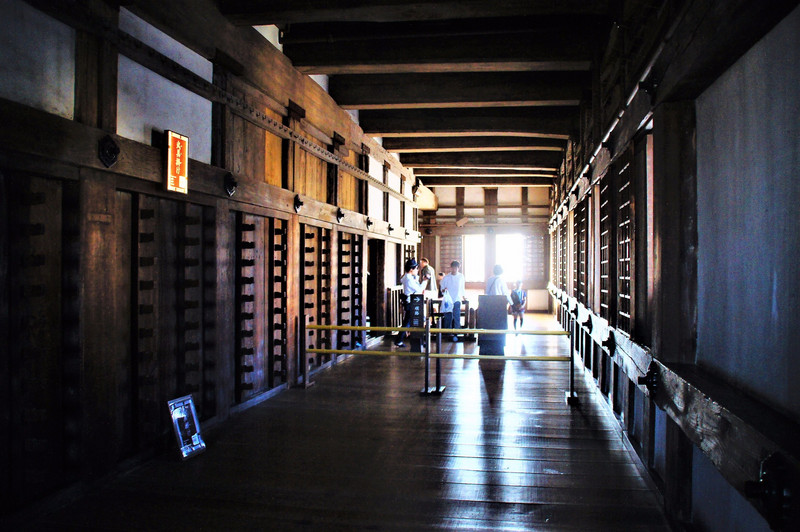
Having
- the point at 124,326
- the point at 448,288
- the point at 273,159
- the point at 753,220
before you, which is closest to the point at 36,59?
the point at 124,326

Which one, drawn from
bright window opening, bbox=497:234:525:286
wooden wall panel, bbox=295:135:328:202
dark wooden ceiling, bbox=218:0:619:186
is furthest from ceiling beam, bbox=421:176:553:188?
wooden wall panel, bbox=295:135:328:202

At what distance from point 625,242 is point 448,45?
10.9ft

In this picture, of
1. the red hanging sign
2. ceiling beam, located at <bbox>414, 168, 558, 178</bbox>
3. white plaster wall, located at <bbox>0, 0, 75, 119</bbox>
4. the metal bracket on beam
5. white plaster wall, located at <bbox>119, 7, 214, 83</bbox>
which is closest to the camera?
the metal bracket on beam

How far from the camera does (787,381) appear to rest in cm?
207

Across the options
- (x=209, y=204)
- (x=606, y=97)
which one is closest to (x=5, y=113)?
(x=209, y=204)

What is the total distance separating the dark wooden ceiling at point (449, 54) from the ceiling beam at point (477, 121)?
17mm

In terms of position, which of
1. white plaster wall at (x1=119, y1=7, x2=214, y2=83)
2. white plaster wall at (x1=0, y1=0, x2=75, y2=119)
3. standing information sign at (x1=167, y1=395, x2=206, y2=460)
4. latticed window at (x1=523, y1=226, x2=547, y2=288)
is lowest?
standing information sign at (x1=167, y1=395, x2=206, y2=460)

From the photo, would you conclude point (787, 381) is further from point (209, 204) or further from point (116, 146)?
point (209, 204)

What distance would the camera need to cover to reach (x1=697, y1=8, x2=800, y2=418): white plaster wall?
2.04m

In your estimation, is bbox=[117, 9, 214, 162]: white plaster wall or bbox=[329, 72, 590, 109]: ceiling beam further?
bbox=[329, 72, 590, 109]: ceiling beam

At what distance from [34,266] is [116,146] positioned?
3.20ft

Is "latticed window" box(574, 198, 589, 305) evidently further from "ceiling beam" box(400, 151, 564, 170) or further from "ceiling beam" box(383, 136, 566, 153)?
"ceiling beam" box(400, 151, 564, 170)

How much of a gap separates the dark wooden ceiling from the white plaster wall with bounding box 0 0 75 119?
211 centimetres

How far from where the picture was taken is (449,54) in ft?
21.2
